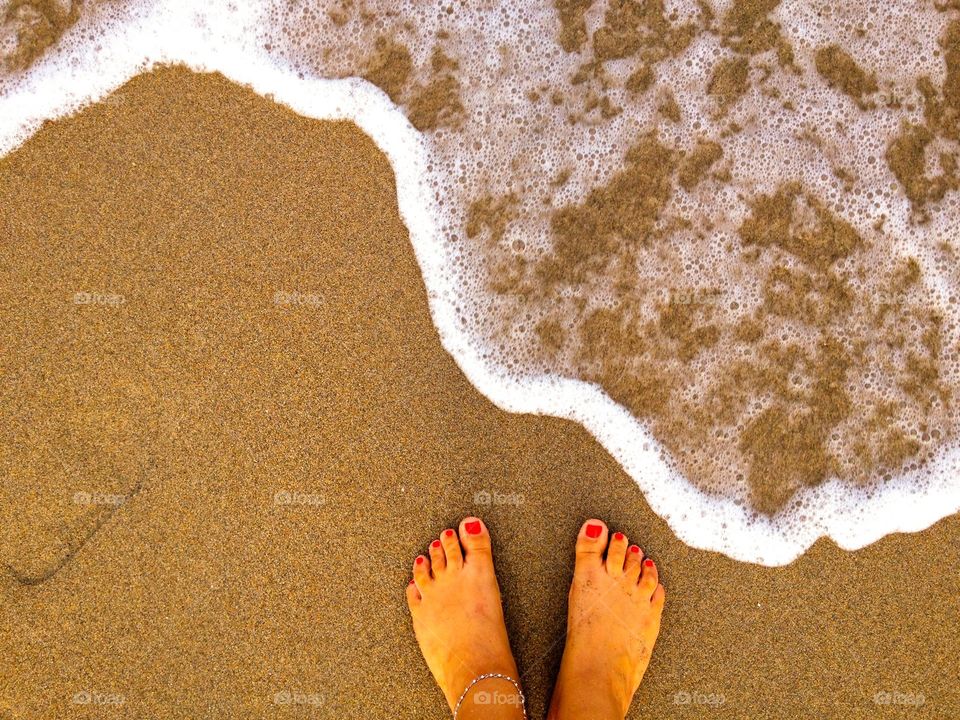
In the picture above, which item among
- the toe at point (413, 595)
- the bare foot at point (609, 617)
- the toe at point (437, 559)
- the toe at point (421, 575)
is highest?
the toe at point (437, 559)

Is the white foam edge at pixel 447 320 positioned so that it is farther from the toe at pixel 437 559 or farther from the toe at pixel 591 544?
the toe at pixel 437 559

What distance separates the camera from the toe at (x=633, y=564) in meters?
1.93

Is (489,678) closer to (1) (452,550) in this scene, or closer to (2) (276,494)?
(1) (452,550)

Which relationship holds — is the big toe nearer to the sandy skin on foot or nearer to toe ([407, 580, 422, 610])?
the sandy skin on foot

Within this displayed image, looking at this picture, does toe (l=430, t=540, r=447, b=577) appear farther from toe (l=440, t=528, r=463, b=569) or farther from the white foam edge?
the white foam edge

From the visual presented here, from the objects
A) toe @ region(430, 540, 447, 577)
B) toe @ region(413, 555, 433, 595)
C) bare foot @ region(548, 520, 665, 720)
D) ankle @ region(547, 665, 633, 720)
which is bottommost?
ankle @ region(547, 665, 633, 720)

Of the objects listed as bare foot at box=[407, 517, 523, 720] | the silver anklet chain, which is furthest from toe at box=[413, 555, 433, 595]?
the silver anklet chain

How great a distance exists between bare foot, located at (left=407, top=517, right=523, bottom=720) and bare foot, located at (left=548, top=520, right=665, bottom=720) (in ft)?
0.68

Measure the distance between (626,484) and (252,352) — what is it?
1280 mm

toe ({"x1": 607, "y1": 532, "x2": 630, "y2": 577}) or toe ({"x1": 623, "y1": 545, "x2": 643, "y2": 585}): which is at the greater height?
toe ({"x1": 607, "y1": 532, "x2": 630, "y2": 577})

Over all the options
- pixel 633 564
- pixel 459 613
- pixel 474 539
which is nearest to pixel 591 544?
pixel 633 564

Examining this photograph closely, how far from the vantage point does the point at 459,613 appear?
6.32 ft

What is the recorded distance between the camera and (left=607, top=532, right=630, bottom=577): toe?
191 centimetres

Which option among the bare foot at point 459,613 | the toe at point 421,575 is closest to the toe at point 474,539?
the bare foot at point 459,613
